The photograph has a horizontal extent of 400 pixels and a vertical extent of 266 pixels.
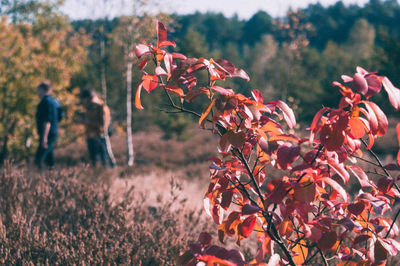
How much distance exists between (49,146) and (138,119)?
16900mm

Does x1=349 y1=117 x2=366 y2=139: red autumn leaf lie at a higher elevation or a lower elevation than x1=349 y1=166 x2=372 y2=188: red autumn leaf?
higher

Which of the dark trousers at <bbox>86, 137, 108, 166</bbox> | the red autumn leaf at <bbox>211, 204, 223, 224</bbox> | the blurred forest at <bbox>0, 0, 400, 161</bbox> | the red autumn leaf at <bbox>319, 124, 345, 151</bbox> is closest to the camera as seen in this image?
the red autumn leaf at <bbox>319, 124, 345, 151</bbox>

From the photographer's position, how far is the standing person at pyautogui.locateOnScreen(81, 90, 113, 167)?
621 centimetres

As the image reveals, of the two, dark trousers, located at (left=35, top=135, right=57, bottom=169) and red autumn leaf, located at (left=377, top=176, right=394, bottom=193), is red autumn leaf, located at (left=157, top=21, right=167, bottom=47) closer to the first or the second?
red autumn leaf, located at (left=377, top=176, right=394, bottom=193)

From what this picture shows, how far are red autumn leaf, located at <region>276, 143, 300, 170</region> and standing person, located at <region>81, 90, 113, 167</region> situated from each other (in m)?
5.54

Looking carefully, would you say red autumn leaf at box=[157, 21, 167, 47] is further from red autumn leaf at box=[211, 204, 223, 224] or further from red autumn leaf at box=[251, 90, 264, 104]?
red autumn leaf at box=[211, 204, 223, 224]

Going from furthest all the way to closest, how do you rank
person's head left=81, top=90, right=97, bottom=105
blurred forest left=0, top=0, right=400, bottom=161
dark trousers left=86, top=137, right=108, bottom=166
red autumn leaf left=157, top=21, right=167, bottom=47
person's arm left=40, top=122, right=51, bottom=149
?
blurred forest left=0, top=0, right=400, bottom=161, dark trousers left=86, top=137, right=108, bottom=166, person's head left=81, top=90, right=97, bottom=105, person's arm left=40, top=122, right=51, bottom=149, red autumn leaf left=157, top=21, right=167, bottom=47

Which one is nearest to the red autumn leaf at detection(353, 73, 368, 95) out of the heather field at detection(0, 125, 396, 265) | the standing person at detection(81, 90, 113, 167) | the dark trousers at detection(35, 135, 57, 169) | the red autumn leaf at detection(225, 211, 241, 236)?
the red autumn leaf at detection(225, 211, 241, 236)

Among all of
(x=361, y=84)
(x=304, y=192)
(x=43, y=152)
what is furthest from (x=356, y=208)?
(x=43, y=152)

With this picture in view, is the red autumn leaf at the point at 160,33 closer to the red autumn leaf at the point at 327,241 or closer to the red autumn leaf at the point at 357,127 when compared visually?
the red autumn leaf at the point at 357,127

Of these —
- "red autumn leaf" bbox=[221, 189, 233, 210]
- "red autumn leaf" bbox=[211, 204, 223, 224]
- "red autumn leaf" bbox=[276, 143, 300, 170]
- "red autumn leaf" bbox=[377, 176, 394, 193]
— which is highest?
"red autumn leaf" bbox=[276, 143, 300, 170]

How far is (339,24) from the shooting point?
65.0m

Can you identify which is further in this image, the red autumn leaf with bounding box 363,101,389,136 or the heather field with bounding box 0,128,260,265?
the heather field with bounding box 0,128,260,265

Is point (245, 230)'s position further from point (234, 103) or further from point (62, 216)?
point (62, 216)
